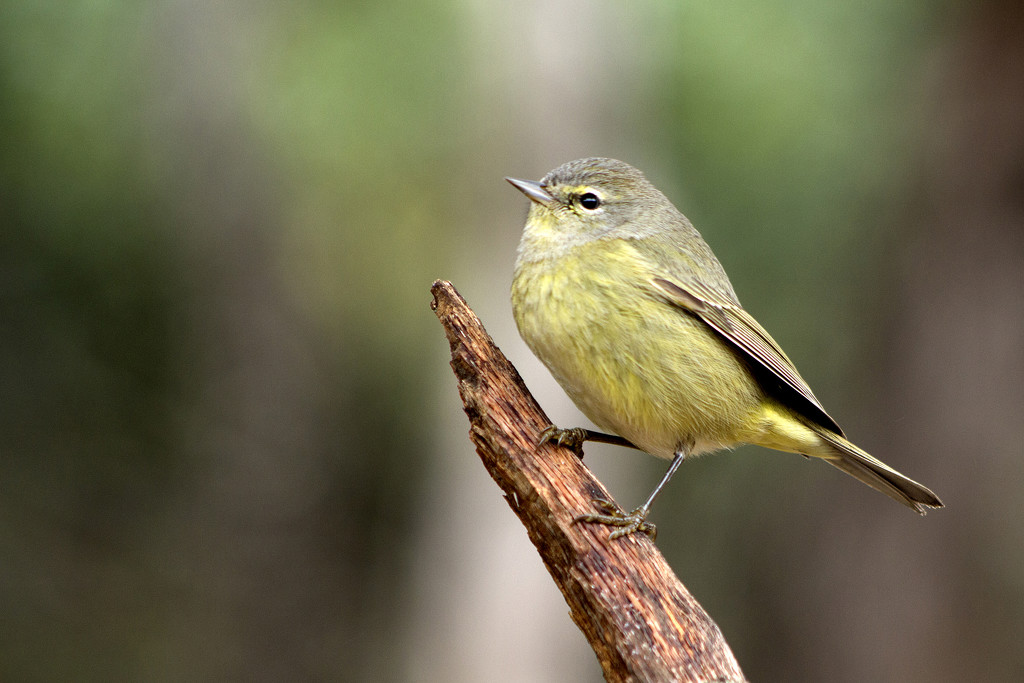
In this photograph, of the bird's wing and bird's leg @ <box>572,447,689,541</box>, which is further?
the bird's wing

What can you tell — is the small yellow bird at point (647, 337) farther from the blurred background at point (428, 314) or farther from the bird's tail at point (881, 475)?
the blurred background at point (428, 314)

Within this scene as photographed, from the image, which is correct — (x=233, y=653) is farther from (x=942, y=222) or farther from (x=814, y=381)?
(x=942, y=222)

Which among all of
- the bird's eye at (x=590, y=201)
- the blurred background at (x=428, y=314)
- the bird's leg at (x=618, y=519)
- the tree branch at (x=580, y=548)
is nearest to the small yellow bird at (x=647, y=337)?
the bird's eye at (x=590, y=201)

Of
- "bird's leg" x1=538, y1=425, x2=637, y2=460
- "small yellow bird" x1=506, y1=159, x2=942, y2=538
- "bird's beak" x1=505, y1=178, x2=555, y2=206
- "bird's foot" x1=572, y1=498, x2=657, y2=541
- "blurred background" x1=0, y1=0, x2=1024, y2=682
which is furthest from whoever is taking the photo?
"blurred background" x1=0, y1=0, x2=1024, y2=682

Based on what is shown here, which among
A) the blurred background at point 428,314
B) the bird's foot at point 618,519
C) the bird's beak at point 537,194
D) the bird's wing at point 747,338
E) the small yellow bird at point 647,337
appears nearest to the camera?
the bird's foot at point 618,519

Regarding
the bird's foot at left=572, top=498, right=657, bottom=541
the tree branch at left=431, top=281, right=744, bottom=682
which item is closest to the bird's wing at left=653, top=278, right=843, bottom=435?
the tree branch at left=431, top=281, right=744, bottom=682

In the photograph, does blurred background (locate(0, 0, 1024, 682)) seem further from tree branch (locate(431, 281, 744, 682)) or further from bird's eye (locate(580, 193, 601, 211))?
tree branch (locate(431, 281, 744, 682))
